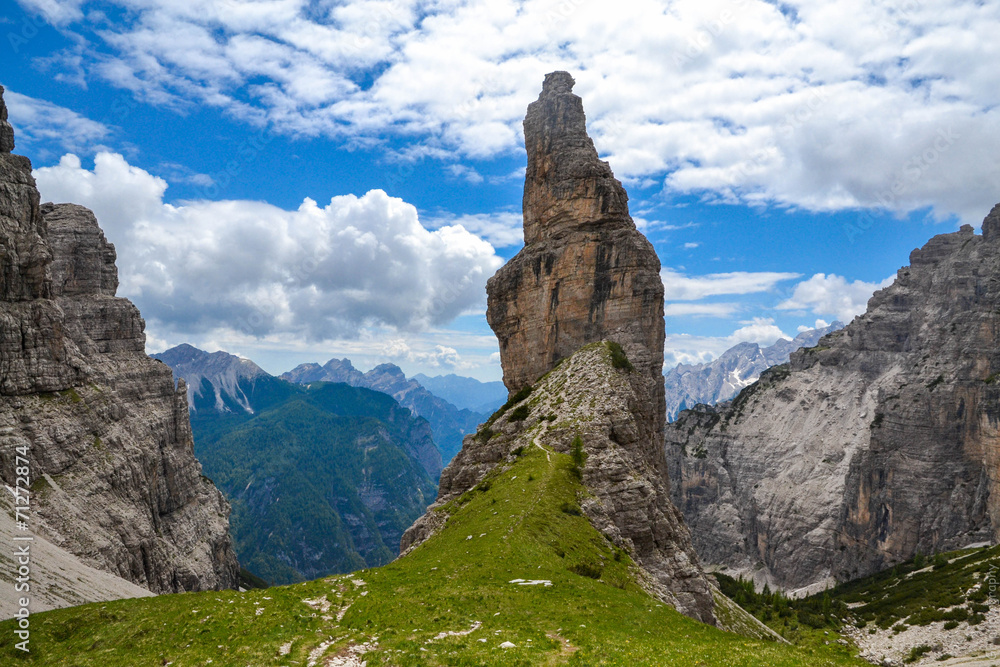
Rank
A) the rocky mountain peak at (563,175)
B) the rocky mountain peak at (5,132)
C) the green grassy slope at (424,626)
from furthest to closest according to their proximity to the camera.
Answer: the rocky mountain peak at (563,175), the rocky mountain peak at (5,132), the green grassy slope at (424,626)

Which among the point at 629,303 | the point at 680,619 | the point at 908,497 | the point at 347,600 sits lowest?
the point at 908,497

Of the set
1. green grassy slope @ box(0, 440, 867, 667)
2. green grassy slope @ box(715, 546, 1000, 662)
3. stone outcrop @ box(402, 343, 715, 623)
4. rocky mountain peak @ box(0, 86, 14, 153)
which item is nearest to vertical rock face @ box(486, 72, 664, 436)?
stone outcrop @ box(402, 343, 715, 623)

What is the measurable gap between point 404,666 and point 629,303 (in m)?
75.8

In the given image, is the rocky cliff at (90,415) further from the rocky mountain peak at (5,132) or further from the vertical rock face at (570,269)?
the vertical rock face at (570,269)

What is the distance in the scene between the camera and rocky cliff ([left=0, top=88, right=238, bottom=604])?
76062 millimetres

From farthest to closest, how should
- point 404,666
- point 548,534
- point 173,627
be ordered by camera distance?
1. point 548,534
2. point 173,627
3. point 404,666

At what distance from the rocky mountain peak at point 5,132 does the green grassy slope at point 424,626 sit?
86.0 m

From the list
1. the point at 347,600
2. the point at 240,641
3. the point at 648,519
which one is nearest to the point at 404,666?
the point at 240,641

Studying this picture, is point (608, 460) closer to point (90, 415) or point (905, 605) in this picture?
point (90, 415)

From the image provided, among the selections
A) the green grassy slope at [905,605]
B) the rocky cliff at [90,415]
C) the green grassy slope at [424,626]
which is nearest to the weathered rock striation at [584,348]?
the green grassy slope at [424,626]

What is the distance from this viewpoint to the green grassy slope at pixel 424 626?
22641 mm

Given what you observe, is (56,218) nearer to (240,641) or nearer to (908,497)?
(240,641)

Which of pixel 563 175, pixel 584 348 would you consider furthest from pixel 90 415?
pixel 563 175

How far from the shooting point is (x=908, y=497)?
180875 mm
